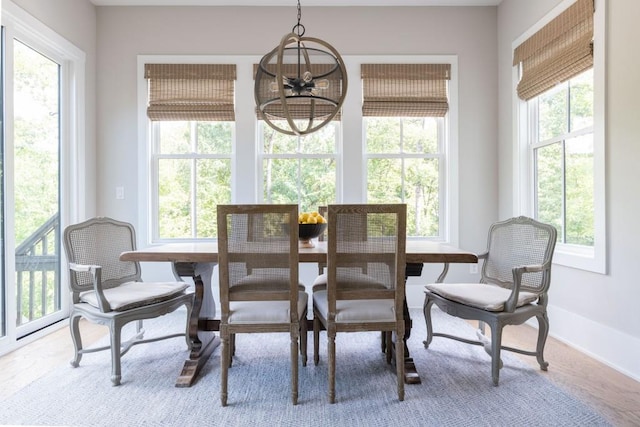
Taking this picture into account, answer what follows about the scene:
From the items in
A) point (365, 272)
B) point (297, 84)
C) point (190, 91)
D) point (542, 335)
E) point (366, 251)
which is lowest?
point (542, 335)

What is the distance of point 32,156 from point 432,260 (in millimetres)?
3099

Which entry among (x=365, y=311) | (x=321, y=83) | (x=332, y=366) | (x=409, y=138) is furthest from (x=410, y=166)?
(x=332, y=366)

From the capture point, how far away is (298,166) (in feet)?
12.0

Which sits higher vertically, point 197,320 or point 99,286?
point 99,286

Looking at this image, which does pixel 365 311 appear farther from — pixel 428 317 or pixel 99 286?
pixel 99 286

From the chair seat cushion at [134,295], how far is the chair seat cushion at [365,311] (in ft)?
3.43

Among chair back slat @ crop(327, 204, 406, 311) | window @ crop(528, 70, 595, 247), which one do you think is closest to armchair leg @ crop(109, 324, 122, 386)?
chair back slat @ crop(327, 204, 406, 311)

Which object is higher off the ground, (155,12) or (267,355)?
(155,12)

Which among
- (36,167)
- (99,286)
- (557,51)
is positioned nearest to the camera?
(99,286)

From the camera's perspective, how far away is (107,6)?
354 centimetres

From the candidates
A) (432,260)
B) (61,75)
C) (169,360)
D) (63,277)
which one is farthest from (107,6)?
(432,260)

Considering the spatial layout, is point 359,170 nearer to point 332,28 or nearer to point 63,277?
point 332,28

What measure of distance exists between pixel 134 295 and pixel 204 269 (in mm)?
421

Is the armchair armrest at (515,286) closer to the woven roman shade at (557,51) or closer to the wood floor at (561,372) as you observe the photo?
the wood floor at (561,372)
